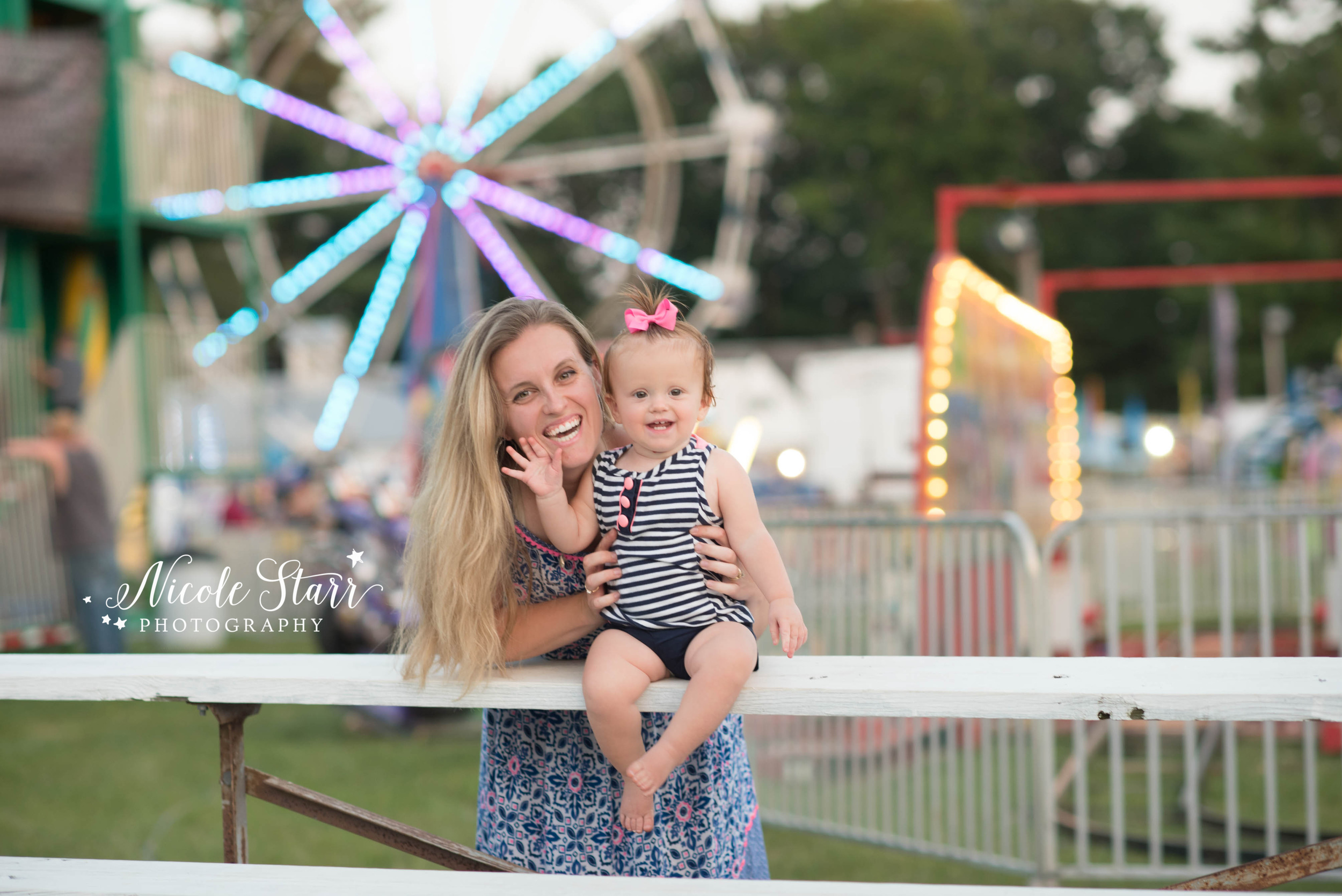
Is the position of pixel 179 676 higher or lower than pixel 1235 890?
higher

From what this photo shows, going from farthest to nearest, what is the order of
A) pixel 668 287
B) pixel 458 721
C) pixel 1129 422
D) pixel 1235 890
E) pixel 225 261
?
pixel 225 261, pixel 1129 422, pixel 458 721, pixel 668 287, pixel 1235 890

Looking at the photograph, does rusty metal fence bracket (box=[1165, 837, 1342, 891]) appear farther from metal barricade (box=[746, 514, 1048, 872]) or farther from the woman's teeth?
metal barricade (box=[746, 514, 1048, 872])

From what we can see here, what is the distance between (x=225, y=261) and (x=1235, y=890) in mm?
37895

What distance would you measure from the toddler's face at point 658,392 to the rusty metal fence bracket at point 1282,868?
1075 mm

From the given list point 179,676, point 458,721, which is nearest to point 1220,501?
point 458,721

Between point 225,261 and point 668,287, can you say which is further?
point 225,261

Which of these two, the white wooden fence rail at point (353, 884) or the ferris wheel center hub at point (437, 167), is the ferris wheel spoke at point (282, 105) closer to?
the ferris wheel center hub at point (437, 167)

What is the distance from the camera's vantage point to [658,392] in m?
2.02

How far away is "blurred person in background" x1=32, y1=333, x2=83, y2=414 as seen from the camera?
10.7 meters

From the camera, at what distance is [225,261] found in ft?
119

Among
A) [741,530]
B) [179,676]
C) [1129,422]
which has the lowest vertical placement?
[179,676]

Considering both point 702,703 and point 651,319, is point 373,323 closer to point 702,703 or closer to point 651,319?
point 651,319

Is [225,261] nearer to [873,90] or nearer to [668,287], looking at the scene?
[873,90]

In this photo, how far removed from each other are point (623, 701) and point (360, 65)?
12893 millimetres
